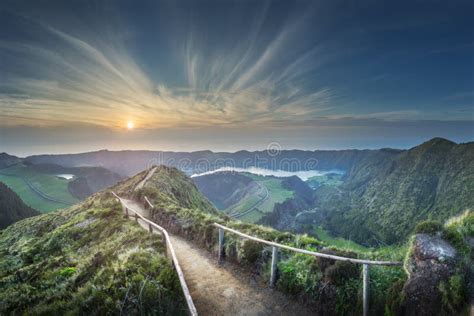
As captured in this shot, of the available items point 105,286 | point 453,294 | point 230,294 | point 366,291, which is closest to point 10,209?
point 105,286

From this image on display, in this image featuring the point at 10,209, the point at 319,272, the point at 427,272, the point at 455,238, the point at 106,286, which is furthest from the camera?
the point at 10,209

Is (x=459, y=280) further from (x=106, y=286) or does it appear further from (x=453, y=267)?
(x=106, y=286)

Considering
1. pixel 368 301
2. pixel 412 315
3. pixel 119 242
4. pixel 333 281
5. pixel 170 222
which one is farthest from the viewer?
pixel 170 222

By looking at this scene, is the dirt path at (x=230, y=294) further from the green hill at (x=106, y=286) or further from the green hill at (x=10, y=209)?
the green hill at (x=10, y=209)

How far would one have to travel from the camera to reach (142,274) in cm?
870

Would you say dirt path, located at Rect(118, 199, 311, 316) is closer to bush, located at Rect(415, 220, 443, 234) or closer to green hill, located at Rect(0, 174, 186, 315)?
green hill, located at Rect(0, 174, 186, 315)

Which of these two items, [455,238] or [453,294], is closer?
[453,294]

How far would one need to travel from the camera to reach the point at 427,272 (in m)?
5.66

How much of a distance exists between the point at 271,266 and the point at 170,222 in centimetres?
1248

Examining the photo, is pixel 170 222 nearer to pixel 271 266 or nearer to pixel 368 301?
pixel 271 266

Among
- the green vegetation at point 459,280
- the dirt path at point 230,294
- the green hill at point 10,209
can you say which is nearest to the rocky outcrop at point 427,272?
the green vegetation at point 459,280

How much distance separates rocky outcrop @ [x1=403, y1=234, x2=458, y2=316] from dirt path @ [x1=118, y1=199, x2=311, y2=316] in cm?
292

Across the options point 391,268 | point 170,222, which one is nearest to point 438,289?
point 391,268

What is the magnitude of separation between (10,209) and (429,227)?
7460 inches
